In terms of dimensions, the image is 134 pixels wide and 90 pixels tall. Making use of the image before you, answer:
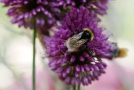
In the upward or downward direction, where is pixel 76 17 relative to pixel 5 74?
downward

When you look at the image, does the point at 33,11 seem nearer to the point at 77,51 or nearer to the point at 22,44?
the point at 77,51

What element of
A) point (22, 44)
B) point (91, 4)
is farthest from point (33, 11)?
point (22, 44)

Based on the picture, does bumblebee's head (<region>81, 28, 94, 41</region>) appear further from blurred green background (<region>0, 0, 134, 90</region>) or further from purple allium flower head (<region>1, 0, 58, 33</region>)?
blurred green background (<region>0, 0, 134, 90</region>)

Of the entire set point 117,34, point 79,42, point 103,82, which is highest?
point 117,34

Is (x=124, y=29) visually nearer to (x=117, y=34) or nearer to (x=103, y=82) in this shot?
(x=117, y=34)

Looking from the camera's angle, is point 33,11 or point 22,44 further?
point 22,44

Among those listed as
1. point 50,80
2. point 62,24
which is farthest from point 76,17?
point 50,80

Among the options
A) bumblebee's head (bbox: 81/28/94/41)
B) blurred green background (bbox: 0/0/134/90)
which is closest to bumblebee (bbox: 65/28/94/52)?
bumblebee's head (bbox: 81/28/94/41)
